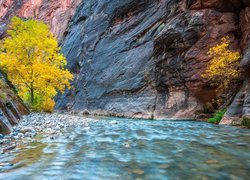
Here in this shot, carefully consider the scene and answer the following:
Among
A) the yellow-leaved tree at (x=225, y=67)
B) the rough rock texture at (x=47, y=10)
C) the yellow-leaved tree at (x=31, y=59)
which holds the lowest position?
the yellow-leaved tree at (x=225, y=67)

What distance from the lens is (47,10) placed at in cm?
6397

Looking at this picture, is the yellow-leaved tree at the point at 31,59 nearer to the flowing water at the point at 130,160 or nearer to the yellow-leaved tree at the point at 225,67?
the yellow-leaved tree at the point at 225,67

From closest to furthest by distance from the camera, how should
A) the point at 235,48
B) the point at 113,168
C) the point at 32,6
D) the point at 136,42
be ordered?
the point at 113,168
the point at 235,48
the point at 136,42
the point at 32,6

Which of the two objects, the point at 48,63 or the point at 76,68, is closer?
the point at 48,63

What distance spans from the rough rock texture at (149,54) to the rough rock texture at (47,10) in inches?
597

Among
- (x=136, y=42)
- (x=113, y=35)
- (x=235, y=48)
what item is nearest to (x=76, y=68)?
(x=113, y=35)

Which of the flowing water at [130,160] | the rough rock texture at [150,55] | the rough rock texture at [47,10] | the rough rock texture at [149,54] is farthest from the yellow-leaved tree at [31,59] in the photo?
the rough rock texture at [47,10]

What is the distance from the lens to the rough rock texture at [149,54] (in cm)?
1756

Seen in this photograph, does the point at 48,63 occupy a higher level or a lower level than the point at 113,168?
higher

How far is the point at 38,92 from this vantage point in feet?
72.8

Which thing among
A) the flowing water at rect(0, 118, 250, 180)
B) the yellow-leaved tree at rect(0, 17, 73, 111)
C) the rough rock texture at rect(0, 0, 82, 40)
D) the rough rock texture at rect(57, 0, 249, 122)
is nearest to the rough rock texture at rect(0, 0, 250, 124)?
the rough rock texture at rect(57, 0, 249, 122)

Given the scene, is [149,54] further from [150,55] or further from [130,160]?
[130,160]

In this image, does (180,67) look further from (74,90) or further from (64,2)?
(64,2)

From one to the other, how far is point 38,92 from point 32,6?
185 feet
